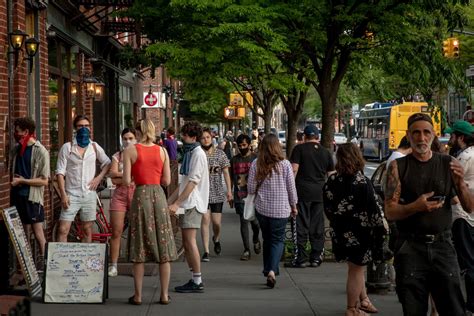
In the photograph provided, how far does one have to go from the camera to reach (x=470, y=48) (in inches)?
2055

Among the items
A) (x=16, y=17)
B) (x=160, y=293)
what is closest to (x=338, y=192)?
(x=160, y=293)

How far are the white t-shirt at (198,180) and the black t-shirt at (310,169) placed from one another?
95.6 inches

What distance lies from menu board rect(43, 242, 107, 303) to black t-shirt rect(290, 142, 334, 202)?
12.9 ft

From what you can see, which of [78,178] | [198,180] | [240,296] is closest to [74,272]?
[198,180]

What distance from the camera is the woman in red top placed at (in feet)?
31.0

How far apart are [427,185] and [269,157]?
15.0 feet

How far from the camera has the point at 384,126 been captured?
49906 mm

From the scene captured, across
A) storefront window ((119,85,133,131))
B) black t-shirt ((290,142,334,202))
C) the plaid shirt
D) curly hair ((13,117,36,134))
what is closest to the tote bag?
the plaid shirt

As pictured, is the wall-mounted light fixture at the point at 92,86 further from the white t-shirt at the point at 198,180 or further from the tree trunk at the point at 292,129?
the white t-shirt at the point at 198,180

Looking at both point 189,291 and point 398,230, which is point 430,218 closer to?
point 398,230

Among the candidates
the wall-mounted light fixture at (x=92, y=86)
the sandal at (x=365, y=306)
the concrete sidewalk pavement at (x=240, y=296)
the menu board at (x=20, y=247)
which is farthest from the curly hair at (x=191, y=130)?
the wall-mounted light fixture at (x=92, y=86)

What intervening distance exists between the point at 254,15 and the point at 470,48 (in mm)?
38229

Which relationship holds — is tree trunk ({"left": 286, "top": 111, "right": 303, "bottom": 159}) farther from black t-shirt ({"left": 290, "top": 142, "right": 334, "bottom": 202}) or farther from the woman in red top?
the woman in red top

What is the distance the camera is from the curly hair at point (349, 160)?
27.8 feet
